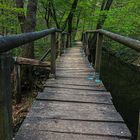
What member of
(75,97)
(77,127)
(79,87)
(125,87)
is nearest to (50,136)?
(77,127)

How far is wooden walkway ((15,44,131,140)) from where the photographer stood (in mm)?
2404

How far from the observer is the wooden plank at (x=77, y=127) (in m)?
2.47

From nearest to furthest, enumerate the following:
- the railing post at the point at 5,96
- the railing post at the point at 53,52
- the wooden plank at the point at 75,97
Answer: the railing post at the point at 5,96 < the wooden plank at the point at 75,97 < the railing post at the point at 53,52

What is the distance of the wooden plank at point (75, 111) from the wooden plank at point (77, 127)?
0.11m

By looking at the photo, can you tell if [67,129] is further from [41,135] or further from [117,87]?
[117,87]

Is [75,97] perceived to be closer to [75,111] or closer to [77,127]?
[75,111]

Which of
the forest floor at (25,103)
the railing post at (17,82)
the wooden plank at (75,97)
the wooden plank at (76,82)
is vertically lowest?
the forest floor at (25,103)

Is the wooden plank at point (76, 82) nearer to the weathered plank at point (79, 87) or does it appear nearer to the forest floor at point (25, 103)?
the weathered plank at point (79, 87)

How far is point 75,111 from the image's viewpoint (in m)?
3.05

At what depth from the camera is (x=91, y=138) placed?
236 centimetres

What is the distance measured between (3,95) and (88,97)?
2430 millimetres

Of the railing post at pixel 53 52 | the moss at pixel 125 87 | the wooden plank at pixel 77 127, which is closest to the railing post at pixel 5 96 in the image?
the wooden plank at pixel 77 127

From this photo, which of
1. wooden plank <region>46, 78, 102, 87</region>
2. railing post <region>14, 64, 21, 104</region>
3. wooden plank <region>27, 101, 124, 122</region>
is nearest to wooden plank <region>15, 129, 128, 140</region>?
wooden plank <region>27, 101, 124, 122</region>

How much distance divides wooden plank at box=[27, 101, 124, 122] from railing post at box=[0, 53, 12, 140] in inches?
55.6
